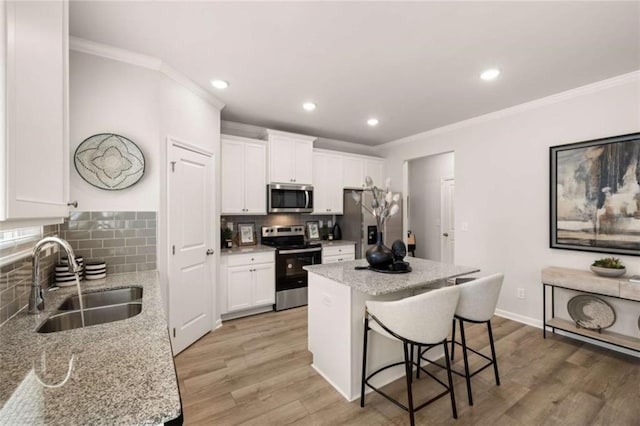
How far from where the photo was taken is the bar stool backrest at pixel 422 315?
1642 mm

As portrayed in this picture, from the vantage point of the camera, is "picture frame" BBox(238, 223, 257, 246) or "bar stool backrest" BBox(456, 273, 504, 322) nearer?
"bar stool backrest" BBox(456, 273, 504, 322)

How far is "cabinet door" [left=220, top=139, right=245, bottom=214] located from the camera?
3.61m

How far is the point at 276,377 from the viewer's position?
229 cm

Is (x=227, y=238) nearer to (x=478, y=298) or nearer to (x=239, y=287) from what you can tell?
(x=239, y=287)

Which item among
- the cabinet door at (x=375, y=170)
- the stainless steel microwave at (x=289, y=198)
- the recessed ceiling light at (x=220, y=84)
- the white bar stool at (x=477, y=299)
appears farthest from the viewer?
the cabinet door at (x=375, y=170)

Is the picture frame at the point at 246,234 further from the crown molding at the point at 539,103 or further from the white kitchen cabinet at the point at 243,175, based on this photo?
the crown molding at the point at 539,103

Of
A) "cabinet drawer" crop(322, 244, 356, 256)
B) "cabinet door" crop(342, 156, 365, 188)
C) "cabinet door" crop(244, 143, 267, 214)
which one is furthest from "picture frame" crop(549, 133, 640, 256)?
"cabinet door" crop(244, 143, 267, 214)

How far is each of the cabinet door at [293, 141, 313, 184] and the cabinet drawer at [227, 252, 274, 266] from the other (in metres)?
1.18

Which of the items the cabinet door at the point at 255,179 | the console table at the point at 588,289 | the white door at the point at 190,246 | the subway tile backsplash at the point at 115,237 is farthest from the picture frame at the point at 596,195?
the subway tile backsplash at the point at 115,237

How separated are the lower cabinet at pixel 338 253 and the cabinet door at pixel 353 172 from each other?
42.2 inches

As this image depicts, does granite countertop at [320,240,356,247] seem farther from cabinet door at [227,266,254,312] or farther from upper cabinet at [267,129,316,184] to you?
cabinet door at [227,266,254,312]

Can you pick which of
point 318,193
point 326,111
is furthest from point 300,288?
point 326,111

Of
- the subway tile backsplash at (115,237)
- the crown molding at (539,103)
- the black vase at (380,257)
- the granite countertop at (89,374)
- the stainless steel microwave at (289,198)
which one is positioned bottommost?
the granite countertop at (89,374)

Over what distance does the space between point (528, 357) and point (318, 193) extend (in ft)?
10.5
